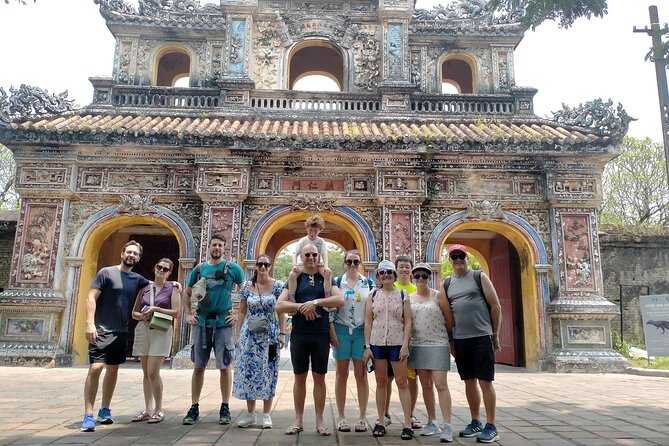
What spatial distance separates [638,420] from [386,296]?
297 centimetres

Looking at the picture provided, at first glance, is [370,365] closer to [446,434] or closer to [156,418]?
[446,434]

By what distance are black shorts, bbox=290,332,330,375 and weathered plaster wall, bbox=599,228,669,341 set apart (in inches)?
454

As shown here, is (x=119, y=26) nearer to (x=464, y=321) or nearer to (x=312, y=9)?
(x=312, y=9)

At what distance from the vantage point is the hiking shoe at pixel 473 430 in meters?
4.61

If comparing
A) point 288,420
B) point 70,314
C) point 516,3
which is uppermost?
point 516,3

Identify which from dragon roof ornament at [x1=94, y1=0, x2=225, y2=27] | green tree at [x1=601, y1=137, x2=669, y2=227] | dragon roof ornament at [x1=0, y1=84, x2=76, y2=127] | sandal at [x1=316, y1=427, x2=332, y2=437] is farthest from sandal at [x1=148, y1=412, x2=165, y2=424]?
green tree at [x1=601, y1=137, x2=669, y2=227]

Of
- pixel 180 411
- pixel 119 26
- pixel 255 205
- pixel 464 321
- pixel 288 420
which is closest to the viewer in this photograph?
Result: pixel 464 321

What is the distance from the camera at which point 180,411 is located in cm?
567

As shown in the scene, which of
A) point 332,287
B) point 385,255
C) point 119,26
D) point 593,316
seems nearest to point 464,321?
point 332,287

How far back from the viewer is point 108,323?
5.07 m

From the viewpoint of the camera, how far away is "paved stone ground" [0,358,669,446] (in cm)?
440

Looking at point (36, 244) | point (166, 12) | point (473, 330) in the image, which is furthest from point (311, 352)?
point (166, 12)

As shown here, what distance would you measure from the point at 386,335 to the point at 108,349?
8.66 feet

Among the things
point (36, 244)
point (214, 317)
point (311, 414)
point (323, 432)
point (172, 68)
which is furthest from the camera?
point (172, 68)
